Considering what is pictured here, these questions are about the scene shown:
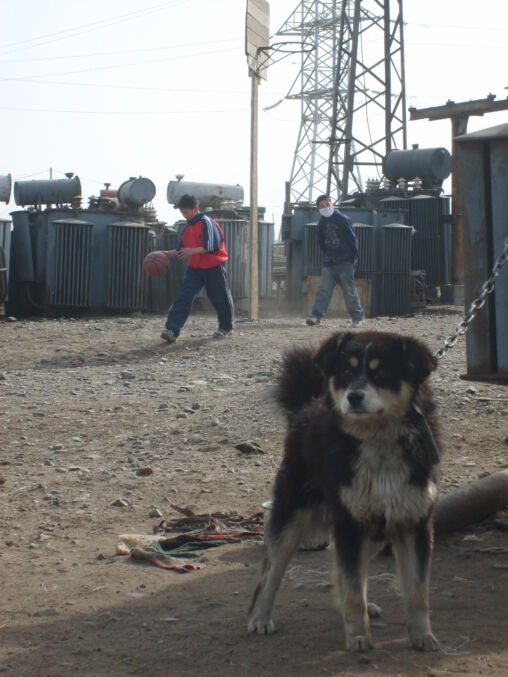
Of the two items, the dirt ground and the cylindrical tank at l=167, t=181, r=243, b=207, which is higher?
the cylindrical tank at l=167, t=181, r=243, b=207

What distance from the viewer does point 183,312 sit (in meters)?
14.1

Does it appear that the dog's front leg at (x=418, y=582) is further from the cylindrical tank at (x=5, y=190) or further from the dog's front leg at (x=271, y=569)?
the cylindrical tank at (x=5, y=190)

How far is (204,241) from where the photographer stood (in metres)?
13.9

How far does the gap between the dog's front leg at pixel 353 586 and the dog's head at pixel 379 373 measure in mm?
492

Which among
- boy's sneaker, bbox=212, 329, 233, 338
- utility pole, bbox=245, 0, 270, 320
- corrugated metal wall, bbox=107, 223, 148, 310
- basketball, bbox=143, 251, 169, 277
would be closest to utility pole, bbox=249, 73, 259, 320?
utility pole, bbox=245, 0, 270, 320

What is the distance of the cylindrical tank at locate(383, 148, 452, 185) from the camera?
26.3 m

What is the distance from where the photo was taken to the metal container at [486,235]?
240 inches

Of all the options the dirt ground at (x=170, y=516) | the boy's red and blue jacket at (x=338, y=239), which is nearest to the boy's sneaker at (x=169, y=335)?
the dirt ground at (x=170, y=516)

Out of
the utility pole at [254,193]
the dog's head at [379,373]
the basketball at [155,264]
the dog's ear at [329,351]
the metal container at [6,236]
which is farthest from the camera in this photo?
the metal container at [6,236]

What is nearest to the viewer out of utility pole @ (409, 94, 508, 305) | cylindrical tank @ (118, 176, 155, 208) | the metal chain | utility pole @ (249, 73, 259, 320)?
the metal chain

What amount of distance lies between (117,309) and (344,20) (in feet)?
52.0

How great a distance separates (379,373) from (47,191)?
20.5m

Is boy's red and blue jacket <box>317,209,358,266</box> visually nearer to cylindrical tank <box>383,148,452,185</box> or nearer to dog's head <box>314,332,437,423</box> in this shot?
cylindrical tank <box>383,148,452,185</box>

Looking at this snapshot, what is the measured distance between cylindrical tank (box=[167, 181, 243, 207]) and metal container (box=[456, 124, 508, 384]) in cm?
1794
